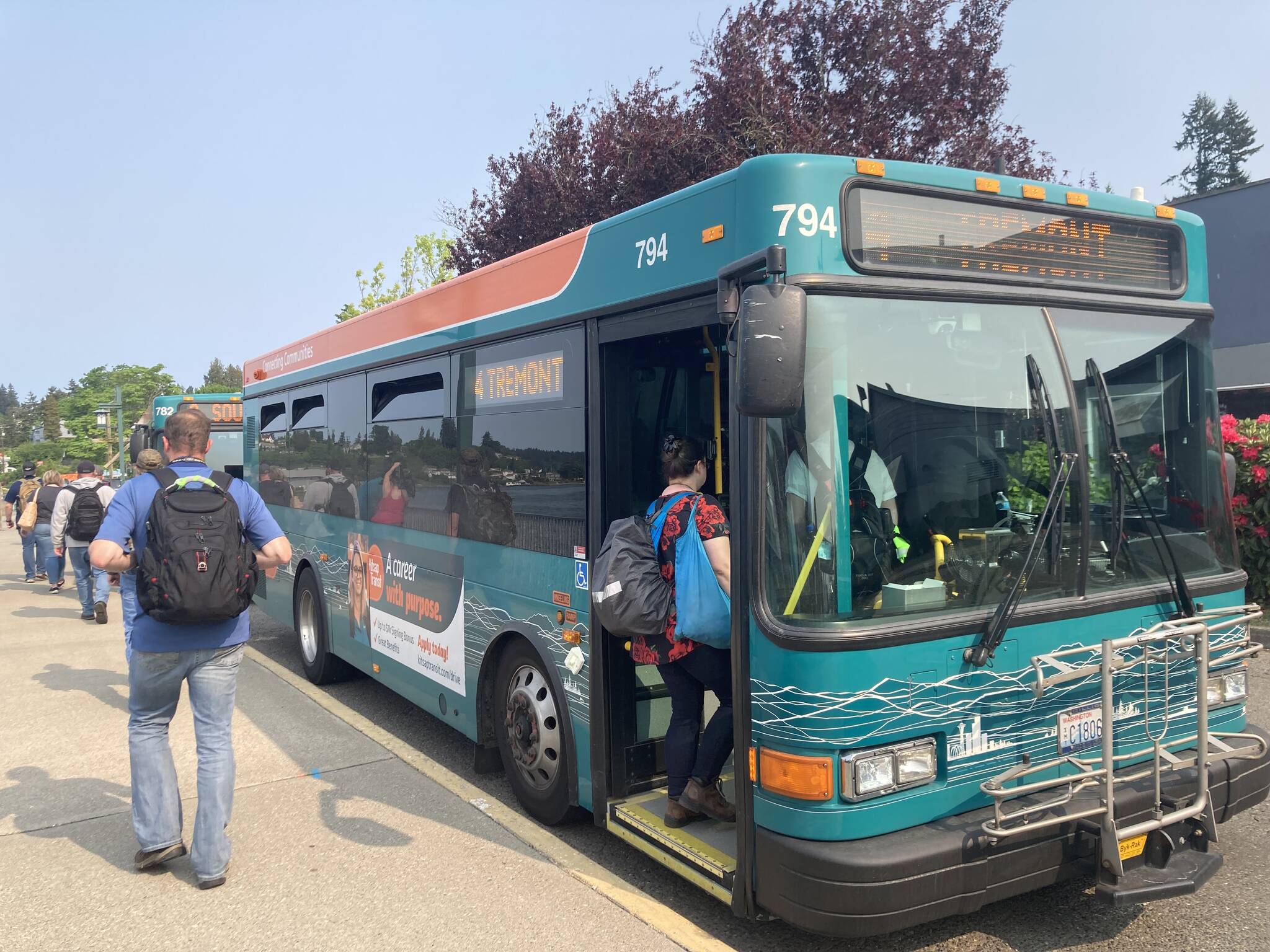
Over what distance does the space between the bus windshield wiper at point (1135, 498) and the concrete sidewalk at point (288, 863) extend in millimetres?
2311

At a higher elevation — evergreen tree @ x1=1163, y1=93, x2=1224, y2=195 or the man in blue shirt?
evergreen tree @ x1=1163, y1=93, x2=1224, y2=195

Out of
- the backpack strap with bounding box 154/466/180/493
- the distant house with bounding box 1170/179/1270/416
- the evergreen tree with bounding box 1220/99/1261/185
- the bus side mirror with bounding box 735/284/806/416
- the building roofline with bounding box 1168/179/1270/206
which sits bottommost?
the backpack strap with bounding box 154/466/180/493

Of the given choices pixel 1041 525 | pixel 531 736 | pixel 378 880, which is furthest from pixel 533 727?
pixel 1041 525

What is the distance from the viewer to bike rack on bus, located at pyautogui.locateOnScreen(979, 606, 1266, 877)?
10.8 feet

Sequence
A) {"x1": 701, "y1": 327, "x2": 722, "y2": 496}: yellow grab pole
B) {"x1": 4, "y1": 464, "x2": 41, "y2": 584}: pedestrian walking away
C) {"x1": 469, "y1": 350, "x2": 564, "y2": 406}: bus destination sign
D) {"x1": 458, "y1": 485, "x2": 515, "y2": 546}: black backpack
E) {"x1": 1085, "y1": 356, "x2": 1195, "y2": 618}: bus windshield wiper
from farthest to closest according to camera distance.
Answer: {"x1": 4, "y1": 464, "x2": 41, "y2": 584}: pedestrian walking away → {"x1": 458, "y1": 485, "x2": 515, "y2": 546}: black backpack → {"x1": 701, "y1": 327, "x2": 722, "y2": 496}: yellow grab pole → {"x1": 469, "y1": 350, "x2": 564, "y2": 406}: bus destination sign → {"x1": 1085, "y1": 356, "x2": 1195, "y2": 618}: bus windshield wiper

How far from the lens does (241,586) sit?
422 cm

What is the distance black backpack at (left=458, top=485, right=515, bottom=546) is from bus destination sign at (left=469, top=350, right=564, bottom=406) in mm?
486

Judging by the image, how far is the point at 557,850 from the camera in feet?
15.3

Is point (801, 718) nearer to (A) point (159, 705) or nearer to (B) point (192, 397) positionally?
(A) point (159, 705)

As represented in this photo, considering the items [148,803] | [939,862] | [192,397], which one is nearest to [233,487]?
[148,803]

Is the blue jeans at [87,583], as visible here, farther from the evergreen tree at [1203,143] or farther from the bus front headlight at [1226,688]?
the evergreen tree at [1203,143]

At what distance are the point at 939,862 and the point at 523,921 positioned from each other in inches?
64.7

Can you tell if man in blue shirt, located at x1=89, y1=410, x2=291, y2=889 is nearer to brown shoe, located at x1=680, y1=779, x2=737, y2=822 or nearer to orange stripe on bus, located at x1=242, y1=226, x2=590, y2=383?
orange stripe on bus, located at x1=242, y1=226, x2=590, y2=383

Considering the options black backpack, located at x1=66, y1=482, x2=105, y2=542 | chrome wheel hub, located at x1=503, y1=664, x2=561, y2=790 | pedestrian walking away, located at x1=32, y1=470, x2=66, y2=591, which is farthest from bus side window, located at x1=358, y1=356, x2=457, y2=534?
pedestrian walking away, located at x1=32, y1=470, x2=66, y2=591
